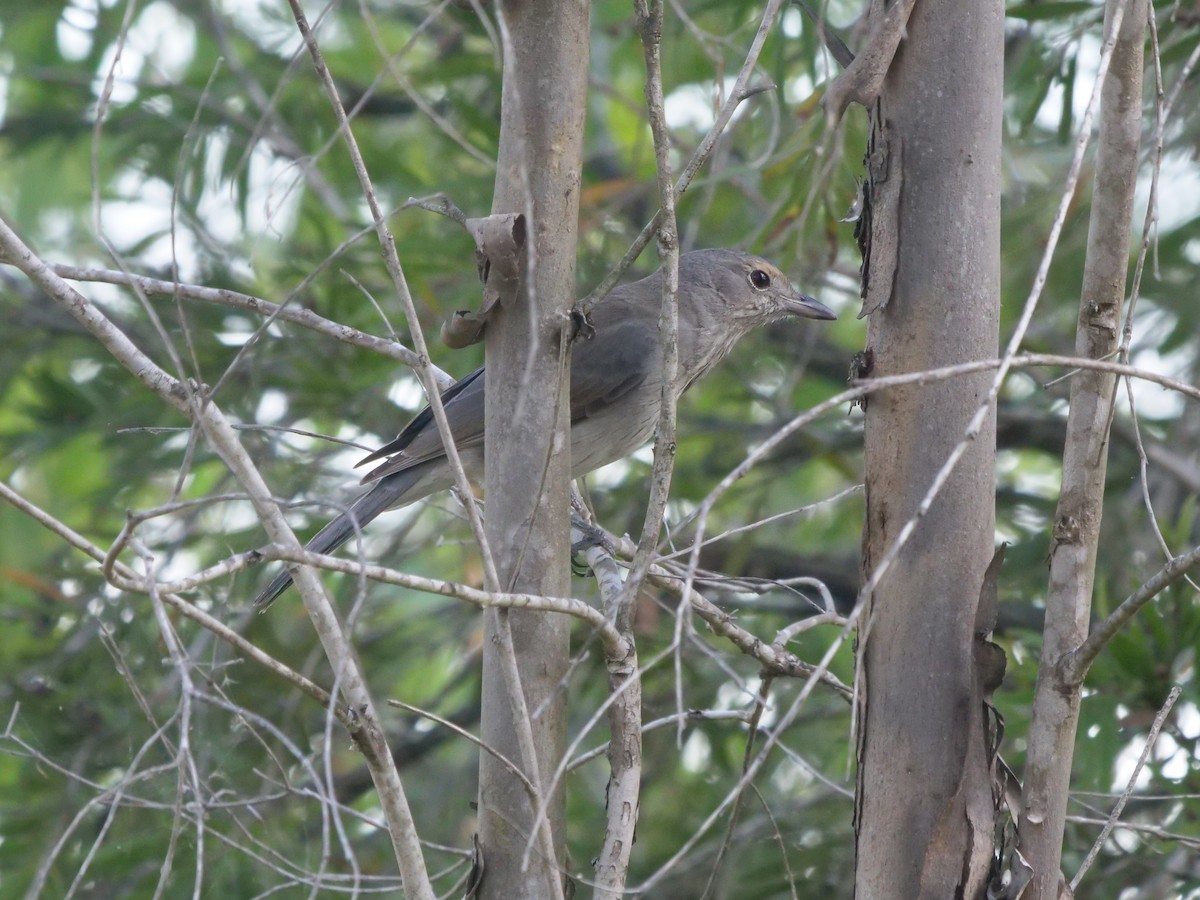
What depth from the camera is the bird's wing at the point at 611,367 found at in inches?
198

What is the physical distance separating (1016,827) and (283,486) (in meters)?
3.89

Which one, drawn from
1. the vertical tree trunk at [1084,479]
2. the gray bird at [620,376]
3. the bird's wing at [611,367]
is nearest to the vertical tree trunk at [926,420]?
the vertical tree trunk at [1084,479]

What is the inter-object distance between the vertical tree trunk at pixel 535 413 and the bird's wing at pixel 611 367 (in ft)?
7.77

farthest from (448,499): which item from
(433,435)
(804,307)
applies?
(804,307)

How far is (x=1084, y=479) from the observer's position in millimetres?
2234

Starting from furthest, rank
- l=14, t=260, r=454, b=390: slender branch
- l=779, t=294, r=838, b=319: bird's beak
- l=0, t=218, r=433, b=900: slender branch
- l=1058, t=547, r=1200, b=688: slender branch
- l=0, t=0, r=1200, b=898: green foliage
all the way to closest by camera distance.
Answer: l=779, t=294, r=838, b=319: bird's beak → l=0, t=0, r=1200, b=898: green foliage → l=14, t=260, r=454, b=390: slender branch → l=0, t=218, r=433, b=900: slender branch → l=1058, t=547, r=1200, b=688: slender branch

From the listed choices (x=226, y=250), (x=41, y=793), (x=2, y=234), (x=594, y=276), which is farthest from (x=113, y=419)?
(x=2, y=234)

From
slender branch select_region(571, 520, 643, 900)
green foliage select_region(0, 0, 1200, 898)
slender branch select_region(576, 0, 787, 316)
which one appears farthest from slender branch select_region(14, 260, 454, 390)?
green foliage select_region(0, 0, 1200, 898)

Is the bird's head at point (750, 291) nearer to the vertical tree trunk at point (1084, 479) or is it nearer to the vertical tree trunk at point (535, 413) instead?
the vertical tree trunk at point (535, 413)

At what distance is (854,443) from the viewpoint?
6094 millimetres

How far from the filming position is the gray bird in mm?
4926

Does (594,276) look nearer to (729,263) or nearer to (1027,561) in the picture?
(729,263)

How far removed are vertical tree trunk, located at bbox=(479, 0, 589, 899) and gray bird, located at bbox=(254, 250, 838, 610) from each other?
211cm

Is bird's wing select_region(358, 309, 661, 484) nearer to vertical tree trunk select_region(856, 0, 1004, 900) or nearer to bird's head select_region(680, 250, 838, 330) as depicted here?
bird's head select_region(680, 250, 838, 330)
